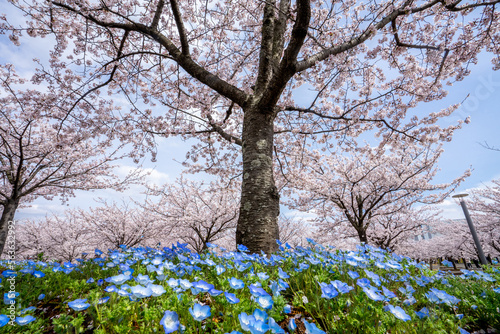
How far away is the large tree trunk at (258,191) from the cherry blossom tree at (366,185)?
18.8 feet

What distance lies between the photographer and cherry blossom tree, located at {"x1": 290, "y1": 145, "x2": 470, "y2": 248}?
1061cm

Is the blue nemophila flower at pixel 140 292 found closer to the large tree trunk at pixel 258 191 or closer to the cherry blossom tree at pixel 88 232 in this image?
the large tree trunk at pixel 258 191

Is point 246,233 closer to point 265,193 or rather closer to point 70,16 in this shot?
point 265,193

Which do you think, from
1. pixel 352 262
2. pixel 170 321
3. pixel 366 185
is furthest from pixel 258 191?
pixel 366 185

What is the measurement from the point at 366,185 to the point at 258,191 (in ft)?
33.3

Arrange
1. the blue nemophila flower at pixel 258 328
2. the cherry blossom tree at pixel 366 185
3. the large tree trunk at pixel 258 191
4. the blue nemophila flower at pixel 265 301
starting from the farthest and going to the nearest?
the cherry blossom tree at pixel 366 185
the large tree trunk at pixel 258 191
the blue nemophila flower at pixel 265 301
the blue nemophila flower at pixel 258 328

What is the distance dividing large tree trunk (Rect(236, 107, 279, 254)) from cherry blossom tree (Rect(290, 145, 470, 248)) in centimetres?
574

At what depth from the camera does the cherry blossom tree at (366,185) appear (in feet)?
34.8

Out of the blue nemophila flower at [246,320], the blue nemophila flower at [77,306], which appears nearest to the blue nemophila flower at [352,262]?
the blue nemophila flower at [246,320]

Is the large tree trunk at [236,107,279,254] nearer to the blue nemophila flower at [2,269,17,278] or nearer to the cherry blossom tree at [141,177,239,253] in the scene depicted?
the blue nemophila flower at [2,269,17,278]

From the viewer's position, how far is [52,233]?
17219 millimetres

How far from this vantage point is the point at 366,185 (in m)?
11.8

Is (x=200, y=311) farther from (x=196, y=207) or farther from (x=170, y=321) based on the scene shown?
(x=196, y=207)

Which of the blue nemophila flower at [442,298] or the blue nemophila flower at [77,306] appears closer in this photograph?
the blue nemophila flower at [77,306]
